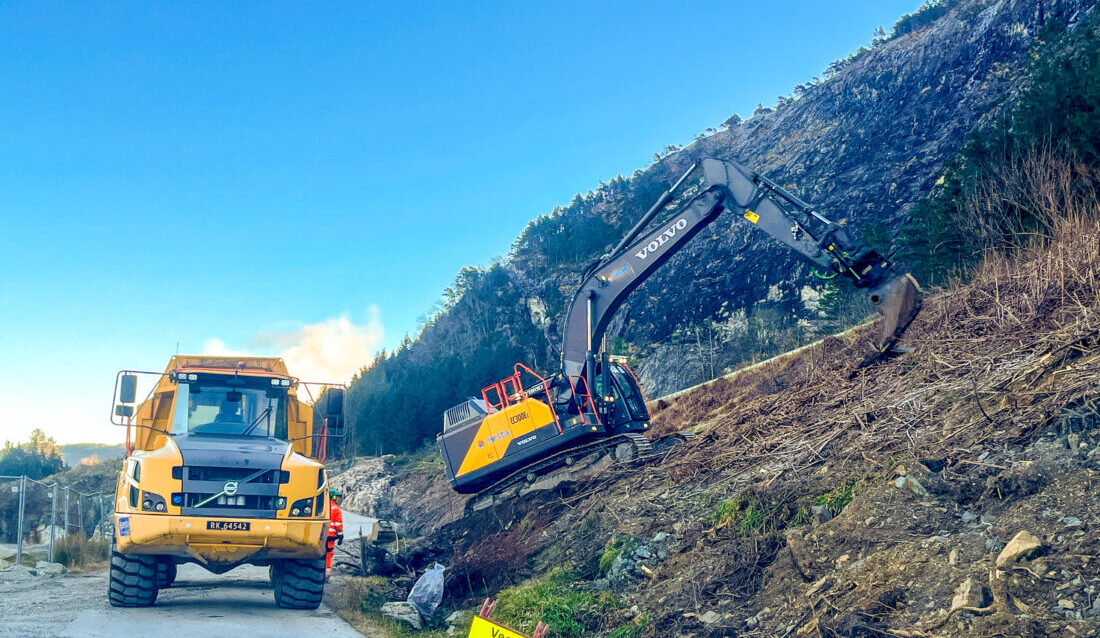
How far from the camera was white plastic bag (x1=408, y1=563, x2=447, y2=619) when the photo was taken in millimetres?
10914

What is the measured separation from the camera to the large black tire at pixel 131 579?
10.4 metres

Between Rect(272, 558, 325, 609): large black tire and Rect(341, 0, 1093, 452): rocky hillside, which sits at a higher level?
Rect(341, 0, 1093, 452): rocky hillside

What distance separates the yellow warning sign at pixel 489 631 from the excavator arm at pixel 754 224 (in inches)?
329

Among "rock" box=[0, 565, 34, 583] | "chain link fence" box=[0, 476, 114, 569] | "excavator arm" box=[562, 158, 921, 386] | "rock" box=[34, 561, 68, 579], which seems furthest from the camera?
"chain link fence" box=[0, 476, 114, 569]

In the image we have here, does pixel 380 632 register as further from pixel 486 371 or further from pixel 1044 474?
pixel 486 371

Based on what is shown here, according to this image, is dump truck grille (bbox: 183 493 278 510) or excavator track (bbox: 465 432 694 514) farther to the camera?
excavator track (bbox: 465 432 694 514)

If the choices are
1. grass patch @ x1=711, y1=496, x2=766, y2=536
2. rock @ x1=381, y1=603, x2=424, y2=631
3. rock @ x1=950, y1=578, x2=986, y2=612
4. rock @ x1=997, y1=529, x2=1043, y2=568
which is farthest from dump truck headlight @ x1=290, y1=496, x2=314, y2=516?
rock @ x1=997, y1=529, x2=1043, y2=568

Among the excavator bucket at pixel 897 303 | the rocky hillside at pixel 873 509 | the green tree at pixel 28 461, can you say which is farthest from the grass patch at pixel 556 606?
the green tree at pixel 28 461

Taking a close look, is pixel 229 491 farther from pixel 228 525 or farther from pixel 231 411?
pixel 231 411

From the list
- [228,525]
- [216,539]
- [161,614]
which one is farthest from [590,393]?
[161,614]

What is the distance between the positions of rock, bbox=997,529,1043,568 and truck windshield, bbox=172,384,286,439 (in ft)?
29.6

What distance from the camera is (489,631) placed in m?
6.14

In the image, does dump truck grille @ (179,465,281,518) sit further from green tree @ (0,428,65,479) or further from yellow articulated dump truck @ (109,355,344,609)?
green tree @ (0,428,65,479)

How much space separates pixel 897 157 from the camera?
4009cm
